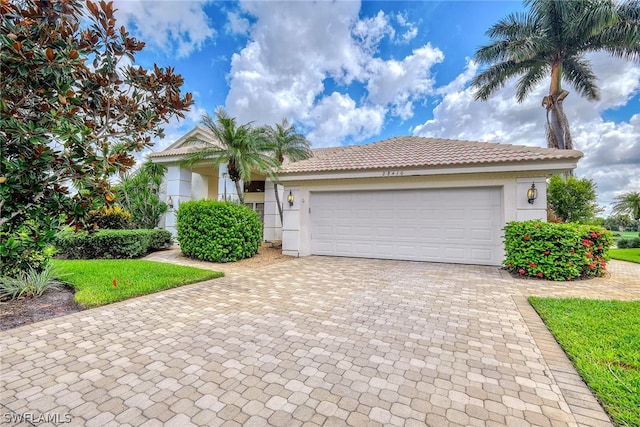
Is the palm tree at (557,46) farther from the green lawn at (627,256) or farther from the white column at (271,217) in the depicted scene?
the white column at (271,217)

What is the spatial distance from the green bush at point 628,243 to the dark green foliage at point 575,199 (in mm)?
12375

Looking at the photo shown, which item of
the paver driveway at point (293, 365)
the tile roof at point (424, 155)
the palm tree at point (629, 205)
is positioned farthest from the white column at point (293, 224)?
the palm tree at point (629, 205)

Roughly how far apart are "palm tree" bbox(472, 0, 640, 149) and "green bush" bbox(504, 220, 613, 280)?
11886 millimetres

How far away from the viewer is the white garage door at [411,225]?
9.23m

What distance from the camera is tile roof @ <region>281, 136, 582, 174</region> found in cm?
858

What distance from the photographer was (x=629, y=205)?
71.9 feet

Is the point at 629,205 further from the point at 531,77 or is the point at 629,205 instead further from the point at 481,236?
the point at 481,236

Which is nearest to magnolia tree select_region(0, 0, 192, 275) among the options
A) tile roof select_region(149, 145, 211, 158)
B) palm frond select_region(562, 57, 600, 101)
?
tile roof select_region(149, 145, 211, 158)

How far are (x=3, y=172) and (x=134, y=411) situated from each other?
4227 mm

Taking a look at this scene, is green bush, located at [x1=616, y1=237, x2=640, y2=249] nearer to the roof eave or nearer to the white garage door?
the roof eave

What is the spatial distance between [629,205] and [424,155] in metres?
23.0

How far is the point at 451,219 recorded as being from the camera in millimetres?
9602

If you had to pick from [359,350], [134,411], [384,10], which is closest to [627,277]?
[359,350]

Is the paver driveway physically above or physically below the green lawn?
below
